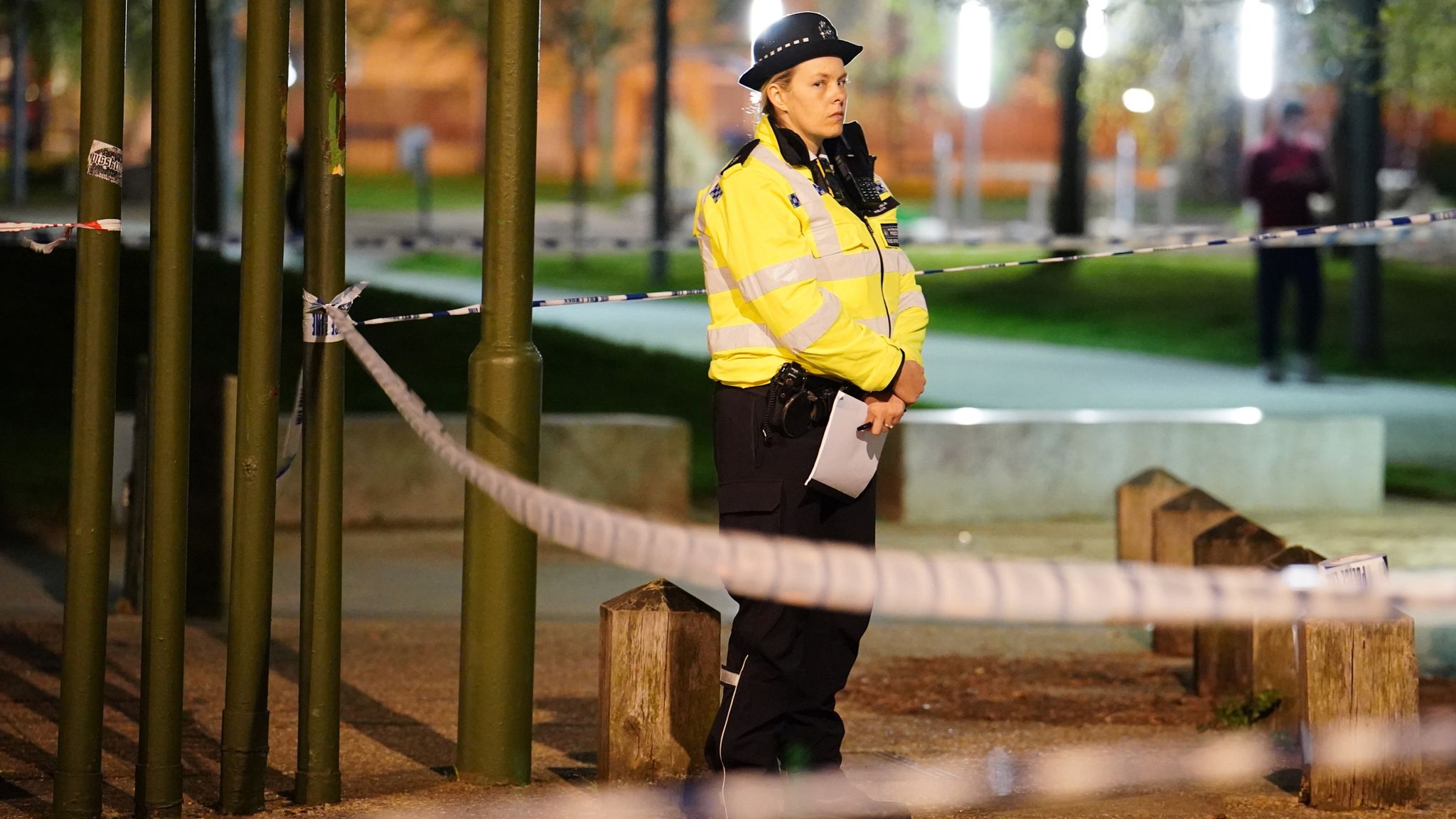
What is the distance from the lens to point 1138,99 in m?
28.2

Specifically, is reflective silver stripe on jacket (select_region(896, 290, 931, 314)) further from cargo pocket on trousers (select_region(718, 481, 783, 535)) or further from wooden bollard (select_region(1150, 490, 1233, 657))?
wooden bollard (select_region(1150, 490, 1233, 657))

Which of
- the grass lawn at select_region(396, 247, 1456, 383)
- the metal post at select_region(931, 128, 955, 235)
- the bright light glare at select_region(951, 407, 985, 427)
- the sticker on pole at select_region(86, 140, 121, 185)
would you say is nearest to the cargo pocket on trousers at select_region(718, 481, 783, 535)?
the sticker on pole at select_region(86, 140, 121, 185)

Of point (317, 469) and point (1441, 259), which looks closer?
point (317, 469)

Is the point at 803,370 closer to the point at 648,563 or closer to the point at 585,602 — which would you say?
the point at 648,563

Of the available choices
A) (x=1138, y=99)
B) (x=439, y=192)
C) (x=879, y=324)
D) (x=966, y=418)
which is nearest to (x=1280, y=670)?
(x=879, y=324)

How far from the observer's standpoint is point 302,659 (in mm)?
4695

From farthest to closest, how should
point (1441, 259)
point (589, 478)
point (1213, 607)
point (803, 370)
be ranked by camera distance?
point (1441, 259) → point (589, 478) → point (803, 370) → point (1213, 607)

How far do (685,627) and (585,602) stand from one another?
3.28 m

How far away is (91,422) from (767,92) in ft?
5.39

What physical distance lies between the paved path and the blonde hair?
28.0ft

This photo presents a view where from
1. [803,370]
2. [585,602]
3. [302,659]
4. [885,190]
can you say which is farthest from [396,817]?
[585,602]

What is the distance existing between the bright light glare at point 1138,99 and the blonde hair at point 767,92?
23.8 metres

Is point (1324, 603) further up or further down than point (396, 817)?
further up

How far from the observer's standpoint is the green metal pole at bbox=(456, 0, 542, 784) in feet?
15.6
